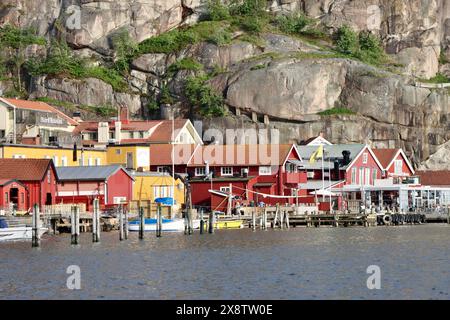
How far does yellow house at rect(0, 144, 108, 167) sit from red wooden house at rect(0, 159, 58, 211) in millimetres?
9655

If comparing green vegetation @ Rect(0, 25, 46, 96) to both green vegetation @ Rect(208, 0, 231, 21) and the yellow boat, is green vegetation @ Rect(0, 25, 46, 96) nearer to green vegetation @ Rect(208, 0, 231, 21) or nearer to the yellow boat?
green vegetation @ Rect(208, 0, 231, 21)

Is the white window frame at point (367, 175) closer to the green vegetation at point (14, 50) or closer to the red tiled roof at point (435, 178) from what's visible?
the red tiled roof at point (435, 178)

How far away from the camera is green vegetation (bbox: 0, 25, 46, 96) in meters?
162

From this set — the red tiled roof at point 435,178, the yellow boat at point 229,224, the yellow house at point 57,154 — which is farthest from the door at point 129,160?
the red tiled roof at point 435,178

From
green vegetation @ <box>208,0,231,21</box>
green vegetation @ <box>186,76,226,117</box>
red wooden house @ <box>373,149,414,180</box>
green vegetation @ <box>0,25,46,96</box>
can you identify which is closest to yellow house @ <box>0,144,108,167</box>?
green vegetation @ <box>186,76,226,117</box>

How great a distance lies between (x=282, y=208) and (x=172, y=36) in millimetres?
52551

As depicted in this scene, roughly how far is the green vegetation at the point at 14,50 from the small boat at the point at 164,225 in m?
58.6

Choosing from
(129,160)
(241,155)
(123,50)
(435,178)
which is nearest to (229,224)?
(241,155)

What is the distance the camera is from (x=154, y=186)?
12250 cm

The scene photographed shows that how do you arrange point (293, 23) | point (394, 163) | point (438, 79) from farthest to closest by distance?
point (293, 23)
point (438, 79)
point (394, 163)

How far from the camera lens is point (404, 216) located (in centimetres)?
12412

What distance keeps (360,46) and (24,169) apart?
72650 mm

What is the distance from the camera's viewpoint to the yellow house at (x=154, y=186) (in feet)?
395

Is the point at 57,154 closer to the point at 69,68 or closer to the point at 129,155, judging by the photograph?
the point at 129,155
